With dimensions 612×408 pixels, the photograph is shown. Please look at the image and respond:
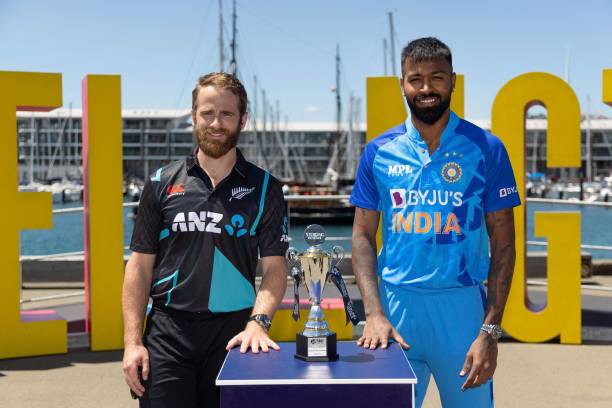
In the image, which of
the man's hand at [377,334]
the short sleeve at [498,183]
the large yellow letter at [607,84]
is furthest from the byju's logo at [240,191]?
the large yellow letter at [607,84]

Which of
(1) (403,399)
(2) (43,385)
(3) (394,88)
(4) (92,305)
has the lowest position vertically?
(2) (43,385)

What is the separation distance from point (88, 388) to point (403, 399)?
12.9 ft

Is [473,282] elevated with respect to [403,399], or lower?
elevated

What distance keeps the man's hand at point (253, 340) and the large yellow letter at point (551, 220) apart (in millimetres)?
4601

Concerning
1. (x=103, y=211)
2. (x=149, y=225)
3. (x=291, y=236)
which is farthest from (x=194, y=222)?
(x=291, y=236)

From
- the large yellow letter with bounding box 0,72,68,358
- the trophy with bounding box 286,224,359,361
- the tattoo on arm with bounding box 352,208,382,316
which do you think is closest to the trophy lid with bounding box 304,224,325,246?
the trophy with bounding box 286,224,359,361

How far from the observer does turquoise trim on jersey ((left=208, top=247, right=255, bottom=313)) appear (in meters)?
2.64

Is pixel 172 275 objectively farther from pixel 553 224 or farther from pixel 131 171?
pixel 131 171

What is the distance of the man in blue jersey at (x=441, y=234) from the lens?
275 centimetres

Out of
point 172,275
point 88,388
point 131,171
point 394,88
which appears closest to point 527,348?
point 394,88

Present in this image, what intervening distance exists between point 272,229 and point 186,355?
549 millimetres

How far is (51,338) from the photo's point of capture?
255 inches

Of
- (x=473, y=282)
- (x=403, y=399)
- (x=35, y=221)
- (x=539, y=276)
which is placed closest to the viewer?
(x=403, y=399)

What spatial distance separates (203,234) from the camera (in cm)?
262
